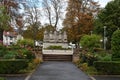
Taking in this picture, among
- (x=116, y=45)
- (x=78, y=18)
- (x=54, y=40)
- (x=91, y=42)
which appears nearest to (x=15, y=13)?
(x=54, y=40)

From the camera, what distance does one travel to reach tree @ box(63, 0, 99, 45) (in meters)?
63.0

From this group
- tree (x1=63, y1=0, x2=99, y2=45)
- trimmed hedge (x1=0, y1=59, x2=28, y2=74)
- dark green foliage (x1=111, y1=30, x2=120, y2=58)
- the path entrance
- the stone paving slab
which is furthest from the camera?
tree (x1=63, y1=0, x2=99, y2=45)

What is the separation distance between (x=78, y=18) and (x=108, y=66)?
136 ft

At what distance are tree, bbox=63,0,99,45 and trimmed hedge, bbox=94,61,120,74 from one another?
133 feet

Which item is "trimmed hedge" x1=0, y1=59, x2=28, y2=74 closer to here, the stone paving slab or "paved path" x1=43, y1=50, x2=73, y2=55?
the stone paving slab

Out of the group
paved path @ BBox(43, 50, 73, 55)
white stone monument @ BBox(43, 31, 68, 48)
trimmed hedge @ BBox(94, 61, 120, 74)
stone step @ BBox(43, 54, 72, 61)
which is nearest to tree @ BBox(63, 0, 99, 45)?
white stone monument @ BBox(43, 31, 68, 48)

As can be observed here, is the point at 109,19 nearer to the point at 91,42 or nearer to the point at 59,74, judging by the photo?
the point at 91,42

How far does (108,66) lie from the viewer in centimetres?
2192

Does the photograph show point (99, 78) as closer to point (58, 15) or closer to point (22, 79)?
point (22, 79)

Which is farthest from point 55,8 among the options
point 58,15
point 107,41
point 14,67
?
A: point 14,67

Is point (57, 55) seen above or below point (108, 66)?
above

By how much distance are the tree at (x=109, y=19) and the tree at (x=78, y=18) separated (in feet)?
7.93

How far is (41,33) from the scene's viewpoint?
74312mm

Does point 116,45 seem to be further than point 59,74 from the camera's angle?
Yes
